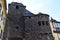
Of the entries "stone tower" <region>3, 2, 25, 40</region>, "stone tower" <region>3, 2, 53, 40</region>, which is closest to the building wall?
"stone tower" <region>3, 2, 53, 40</region>

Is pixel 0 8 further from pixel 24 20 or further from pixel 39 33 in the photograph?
pixel 39 33

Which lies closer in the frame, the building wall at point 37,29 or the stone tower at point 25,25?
the building wall at point 37,29

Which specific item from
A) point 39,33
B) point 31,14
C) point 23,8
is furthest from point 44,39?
point 23,8

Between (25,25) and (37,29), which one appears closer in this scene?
(37,29)

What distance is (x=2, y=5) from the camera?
1596 inches

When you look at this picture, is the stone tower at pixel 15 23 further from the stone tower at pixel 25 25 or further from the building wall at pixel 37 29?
the building wall at pixel 37 29

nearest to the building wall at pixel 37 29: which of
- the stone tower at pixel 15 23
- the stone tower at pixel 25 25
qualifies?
the stone tower at pixel 25 25

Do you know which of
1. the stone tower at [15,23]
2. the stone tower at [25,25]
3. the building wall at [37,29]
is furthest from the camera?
the stone tower at [15,23]

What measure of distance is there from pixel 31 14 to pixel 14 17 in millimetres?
4267

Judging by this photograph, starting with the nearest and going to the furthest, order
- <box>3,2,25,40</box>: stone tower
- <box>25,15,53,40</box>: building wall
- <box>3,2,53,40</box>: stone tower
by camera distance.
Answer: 1. <box>25,15,53,40</box>: building wall
2. <box>3,2,53,40</box>: stone tower
3. <box>3,2,25,40</box>: stone tower

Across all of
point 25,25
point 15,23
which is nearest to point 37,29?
point 25,25

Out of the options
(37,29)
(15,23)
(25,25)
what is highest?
(15,23)

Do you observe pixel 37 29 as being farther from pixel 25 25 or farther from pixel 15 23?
pixel 15 23

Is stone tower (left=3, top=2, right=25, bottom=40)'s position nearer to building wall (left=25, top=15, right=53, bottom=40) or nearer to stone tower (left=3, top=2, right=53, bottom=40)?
stone tower (left=3, top=2, right=53, bottom=40)
